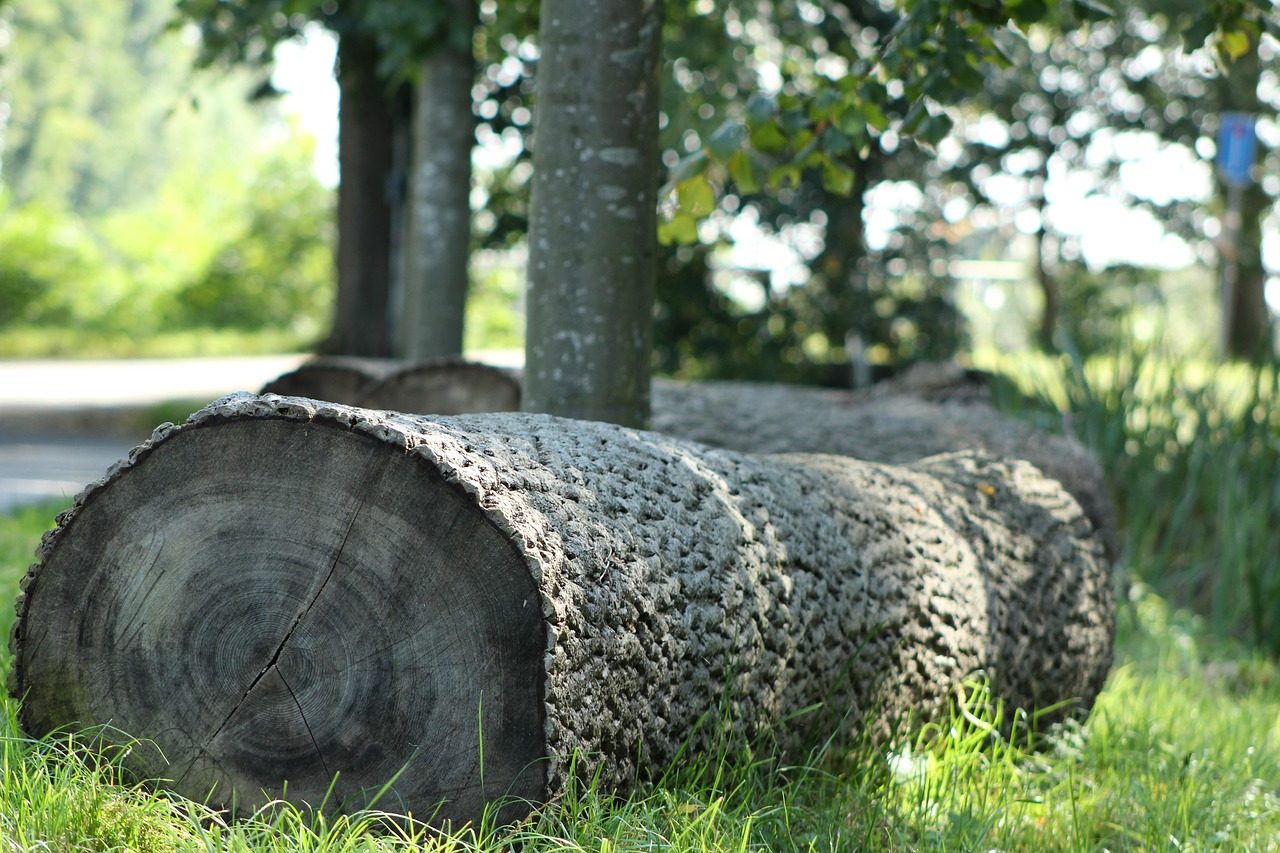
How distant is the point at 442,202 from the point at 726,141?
11.5 feet

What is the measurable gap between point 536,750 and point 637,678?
246 mm

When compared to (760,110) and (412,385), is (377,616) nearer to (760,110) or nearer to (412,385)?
(760,110)

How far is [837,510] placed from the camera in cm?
261

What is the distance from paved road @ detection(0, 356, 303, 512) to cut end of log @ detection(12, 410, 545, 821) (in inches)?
134

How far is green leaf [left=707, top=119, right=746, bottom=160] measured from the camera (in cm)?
287

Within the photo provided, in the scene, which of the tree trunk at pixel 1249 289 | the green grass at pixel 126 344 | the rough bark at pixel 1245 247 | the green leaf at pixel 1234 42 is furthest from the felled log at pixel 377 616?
the green grass at pixel 126 344

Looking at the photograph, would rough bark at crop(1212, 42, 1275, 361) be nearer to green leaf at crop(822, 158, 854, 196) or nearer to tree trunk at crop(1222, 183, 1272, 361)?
tree trunk at crop(1222, 183, 1272, 361)

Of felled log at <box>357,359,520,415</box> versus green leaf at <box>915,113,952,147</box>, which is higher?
green leaf at <box>915,113,952,147</box>

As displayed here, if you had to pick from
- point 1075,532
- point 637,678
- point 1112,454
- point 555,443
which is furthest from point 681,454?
point 1112,454

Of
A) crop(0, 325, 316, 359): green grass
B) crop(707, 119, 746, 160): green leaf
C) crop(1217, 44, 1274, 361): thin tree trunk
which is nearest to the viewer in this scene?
crop(707, 119, 746, 160): green leaf

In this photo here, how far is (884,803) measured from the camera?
7.41 feet

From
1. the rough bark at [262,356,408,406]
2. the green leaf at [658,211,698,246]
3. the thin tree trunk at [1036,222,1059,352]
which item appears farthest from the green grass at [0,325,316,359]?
the green leaf at [658,211,698,246]

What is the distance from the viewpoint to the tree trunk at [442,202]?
605cm

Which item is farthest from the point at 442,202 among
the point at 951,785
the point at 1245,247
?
the point at 1245,247
